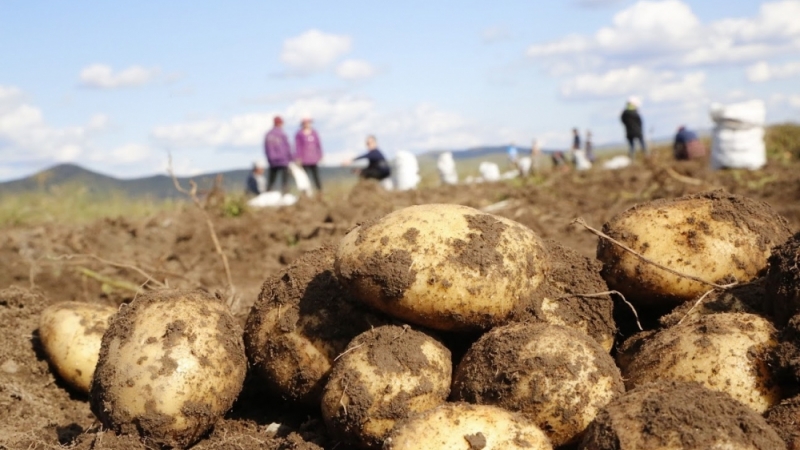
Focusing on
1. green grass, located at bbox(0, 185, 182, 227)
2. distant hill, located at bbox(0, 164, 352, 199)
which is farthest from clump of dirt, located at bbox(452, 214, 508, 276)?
distant hill, located at bbox(0, 164, 352, 199)

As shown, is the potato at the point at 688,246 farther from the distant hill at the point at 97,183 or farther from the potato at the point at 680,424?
the distant hill at the point at 97,183

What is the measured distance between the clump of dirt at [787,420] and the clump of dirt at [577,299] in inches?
A: 36.8

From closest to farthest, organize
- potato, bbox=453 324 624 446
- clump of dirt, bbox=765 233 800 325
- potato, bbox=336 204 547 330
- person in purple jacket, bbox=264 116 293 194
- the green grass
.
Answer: potato, bbox=453 324 624 446 → clump of dirt, bbox=765 233 800 325 → potato, bbox=336 204 547 330 → the green grass → person in purple jacket, bbox=264 116 293 194

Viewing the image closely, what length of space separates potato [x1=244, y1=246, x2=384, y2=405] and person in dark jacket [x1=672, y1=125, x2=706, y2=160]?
19627 mm

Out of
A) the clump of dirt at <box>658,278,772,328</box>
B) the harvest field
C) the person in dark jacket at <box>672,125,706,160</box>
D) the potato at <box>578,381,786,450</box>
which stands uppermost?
the clump of dirt at <box>658,278,772,328</box>

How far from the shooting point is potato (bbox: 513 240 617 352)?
3.91 metres

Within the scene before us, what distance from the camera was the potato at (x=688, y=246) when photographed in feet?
13.0

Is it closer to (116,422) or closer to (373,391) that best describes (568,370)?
(373,391)

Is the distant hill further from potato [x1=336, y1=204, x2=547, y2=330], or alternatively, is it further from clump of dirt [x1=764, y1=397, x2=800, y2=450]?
clump of dirt [x1=764, y1=397, x2=800, y2=450]

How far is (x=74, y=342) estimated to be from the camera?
17.1 ft

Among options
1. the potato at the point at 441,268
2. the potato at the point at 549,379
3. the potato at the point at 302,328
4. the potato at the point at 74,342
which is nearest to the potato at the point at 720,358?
the potato at the point at 549,379

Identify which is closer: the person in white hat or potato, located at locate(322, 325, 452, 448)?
potato, located at locate(322, 325, 452, 448)

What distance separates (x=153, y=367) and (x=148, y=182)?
1938 cm

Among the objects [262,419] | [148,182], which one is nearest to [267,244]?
Answer: [262,419]
